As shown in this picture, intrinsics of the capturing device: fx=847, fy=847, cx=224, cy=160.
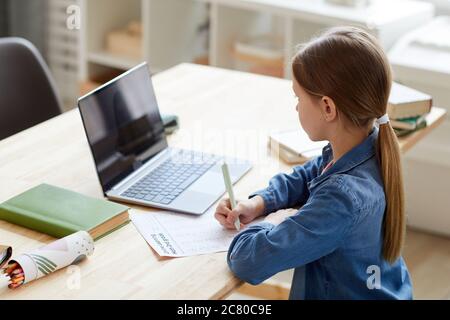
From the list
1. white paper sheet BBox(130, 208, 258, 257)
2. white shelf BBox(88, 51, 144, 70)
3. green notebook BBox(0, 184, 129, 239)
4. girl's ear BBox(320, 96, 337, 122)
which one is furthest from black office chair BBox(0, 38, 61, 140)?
white shelf BBox(88, 51, 144, 70)

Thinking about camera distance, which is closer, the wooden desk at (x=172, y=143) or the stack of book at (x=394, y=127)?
the wooden desk at (x=172, y=143)

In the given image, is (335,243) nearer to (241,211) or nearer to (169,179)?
(241,211)

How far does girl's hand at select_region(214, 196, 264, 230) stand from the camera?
1.87m

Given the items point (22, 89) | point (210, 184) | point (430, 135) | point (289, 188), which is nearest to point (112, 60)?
point (22, 89)

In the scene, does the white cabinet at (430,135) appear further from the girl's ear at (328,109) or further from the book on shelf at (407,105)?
the girl's ear at (328,109)

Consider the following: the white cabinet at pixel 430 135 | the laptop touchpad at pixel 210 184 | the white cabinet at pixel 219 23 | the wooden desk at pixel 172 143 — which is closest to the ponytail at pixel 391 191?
the wooden desk at pixel 172 143

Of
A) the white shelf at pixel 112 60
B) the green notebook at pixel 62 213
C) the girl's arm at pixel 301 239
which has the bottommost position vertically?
the white shelf at pixel 112 60

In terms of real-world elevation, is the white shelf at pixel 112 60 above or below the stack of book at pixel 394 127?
below

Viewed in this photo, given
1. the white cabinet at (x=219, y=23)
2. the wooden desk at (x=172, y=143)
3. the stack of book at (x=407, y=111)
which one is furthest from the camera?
the white cabinet at (x=219, y=23)

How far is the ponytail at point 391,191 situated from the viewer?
1741 millimetres

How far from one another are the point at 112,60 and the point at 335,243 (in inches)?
104

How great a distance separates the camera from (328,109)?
1.72 m

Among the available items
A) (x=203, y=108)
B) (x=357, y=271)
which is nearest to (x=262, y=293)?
(x=203, y=108)
